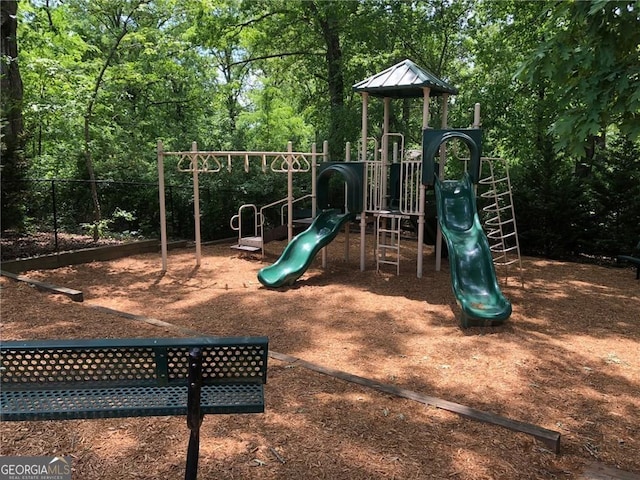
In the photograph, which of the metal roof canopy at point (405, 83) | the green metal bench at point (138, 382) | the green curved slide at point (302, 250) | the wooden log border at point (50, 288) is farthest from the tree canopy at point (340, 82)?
the green curved slide at point (302, 250)

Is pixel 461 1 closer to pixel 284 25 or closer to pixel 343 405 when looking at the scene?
pixel 284 25

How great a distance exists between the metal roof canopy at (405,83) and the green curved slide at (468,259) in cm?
158

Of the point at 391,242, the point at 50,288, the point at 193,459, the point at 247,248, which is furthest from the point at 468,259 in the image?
the point at 50,288

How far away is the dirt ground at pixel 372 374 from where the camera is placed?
2617 millimetres

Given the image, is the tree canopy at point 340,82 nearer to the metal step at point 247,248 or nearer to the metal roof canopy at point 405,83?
the metal roof canopy at point 405,83

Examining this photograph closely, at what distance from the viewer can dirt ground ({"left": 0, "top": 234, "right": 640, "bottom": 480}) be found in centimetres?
262

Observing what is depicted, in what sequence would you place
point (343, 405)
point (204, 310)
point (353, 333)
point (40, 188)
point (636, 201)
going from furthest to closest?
point (40, 188), point (636, 201), point (204, 310), point (353, 333), point (343, 405)

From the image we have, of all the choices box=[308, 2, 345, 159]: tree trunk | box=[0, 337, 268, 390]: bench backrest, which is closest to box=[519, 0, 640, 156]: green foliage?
box=[0, 337, 268, 390]: bench backrest

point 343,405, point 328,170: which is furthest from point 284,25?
point 343,405

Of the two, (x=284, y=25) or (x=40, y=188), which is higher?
(x=284, y=25)

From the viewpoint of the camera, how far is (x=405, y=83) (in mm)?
7875

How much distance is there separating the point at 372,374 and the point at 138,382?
7.25ft

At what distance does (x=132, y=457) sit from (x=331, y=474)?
3.59 feet

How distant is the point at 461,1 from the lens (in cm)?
1433
